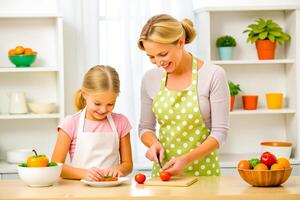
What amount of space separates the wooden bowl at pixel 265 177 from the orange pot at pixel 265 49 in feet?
7.82

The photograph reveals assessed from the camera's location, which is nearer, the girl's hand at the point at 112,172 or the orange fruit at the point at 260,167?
the orange fruit at the point at 260,167

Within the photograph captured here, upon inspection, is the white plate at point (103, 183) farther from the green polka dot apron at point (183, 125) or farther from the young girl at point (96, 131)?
the green polka dot apron at point (183, 125)

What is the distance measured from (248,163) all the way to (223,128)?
30 centimetres

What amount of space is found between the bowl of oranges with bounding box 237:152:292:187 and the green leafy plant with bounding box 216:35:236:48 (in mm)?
2319

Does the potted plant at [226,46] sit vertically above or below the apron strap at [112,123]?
above

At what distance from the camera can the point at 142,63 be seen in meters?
4.85

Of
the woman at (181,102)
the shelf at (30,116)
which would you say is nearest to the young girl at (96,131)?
the woman at (181,102)

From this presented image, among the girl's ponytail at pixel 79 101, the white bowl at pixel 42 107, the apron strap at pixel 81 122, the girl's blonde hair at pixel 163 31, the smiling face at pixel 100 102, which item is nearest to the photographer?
the girl's blonde hair at pixel 163 31

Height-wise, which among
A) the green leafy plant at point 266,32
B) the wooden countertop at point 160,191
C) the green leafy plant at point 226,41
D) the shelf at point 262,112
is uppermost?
the green leafy plant at point 266,32

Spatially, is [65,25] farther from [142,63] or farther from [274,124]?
[274,124]

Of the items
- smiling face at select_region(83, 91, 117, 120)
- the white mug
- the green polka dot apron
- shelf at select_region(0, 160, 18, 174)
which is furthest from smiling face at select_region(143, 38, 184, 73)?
the white mug

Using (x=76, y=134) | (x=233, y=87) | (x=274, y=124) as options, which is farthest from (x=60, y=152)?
(x=274, y=124)

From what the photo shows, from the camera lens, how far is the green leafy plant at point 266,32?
189 inches

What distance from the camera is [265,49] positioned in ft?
15.9
